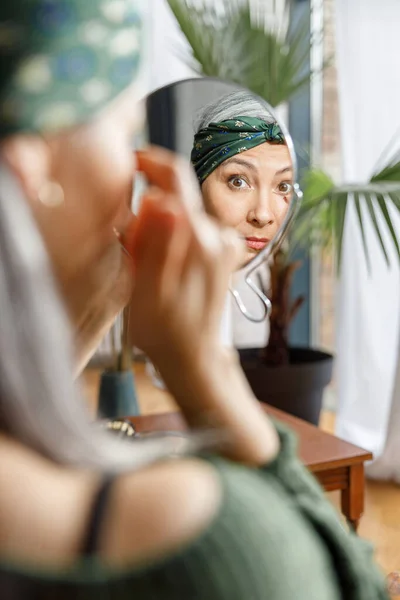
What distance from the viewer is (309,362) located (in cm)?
288

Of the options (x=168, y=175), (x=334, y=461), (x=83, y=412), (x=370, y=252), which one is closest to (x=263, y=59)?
(x=370, y=252)

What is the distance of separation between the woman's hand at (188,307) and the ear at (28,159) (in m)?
0.06

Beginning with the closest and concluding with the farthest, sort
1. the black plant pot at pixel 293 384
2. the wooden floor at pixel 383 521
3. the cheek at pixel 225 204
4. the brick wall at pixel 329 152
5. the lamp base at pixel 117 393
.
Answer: the cheek at pixel 225 204
the wooden floor at pixel 383 521
the lamp base at pixel 117 393
the black plant pot at pixel 293 384
the brick wall at pixel 329 152

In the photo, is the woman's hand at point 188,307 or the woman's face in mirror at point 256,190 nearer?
the woman's hand at point 188,307

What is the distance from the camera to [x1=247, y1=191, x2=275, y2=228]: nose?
454mm

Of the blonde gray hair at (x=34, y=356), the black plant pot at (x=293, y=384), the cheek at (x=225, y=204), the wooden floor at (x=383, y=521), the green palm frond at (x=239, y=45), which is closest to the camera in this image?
the blonde gray hair at (x=34, y=356)

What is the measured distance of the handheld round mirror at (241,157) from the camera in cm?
45

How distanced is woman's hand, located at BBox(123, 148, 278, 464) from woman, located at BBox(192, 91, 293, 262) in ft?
0.33

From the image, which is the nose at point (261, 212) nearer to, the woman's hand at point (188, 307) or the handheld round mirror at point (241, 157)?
the handheld round mirror at point (241, 157)

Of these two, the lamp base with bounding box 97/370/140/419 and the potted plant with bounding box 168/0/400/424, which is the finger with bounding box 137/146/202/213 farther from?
the lamp base with bounding box 97/370/140/419

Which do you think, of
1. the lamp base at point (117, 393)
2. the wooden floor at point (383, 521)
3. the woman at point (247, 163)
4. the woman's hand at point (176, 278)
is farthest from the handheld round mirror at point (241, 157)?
the lamp base at point (117, 393)

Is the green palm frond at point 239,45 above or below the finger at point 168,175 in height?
above

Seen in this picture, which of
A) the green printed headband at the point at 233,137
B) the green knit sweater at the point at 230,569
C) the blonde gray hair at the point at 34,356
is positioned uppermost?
the green printed headband at the point at 233,137

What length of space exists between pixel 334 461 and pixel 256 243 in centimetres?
124
